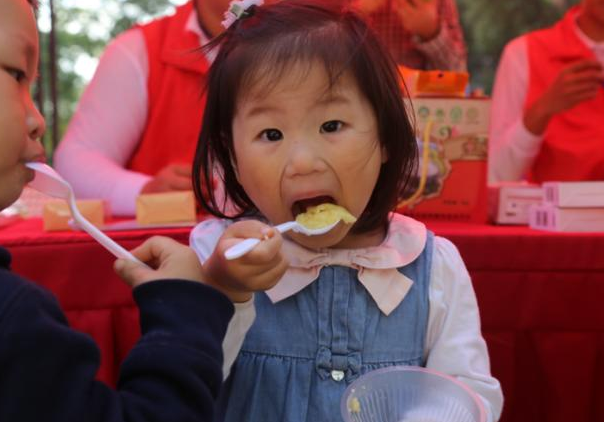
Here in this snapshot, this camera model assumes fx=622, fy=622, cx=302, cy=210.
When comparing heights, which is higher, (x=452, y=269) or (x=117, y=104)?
(x=117, y=104)

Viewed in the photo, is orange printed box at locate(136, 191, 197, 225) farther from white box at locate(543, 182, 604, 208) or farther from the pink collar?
white box at locate(543, 182, 604, 208)

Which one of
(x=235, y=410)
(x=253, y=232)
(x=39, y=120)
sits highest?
(x=39, y=120)

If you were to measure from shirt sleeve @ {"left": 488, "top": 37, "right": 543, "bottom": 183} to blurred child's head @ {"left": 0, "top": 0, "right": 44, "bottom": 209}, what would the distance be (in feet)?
5.39

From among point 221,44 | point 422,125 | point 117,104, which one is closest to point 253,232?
point 221,44

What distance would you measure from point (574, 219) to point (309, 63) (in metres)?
0.71

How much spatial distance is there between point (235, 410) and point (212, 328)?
303mm

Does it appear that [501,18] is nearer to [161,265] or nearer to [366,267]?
[366,267]

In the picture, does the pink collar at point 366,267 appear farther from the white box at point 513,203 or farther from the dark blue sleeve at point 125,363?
the white box at point 513,203

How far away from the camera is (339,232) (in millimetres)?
781

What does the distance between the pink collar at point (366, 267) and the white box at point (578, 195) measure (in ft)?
1.61

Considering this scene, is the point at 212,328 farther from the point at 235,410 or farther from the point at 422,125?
the point at 422,125

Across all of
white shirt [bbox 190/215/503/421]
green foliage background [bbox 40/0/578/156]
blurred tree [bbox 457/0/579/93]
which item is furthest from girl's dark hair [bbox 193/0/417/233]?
blurred tree [bbox 457/0/579/93]

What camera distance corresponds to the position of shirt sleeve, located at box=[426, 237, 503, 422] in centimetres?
81

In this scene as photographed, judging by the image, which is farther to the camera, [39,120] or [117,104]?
[117,104]
